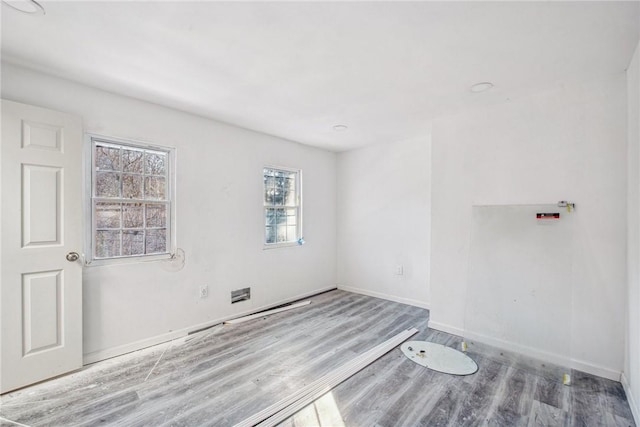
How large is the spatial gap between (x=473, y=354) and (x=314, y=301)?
2.22m

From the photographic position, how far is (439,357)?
2559 mm

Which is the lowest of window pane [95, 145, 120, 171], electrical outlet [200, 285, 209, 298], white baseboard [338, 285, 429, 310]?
white baseboard [338, 285, 429, 310]

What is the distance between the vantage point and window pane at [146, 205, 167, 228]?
2867mm

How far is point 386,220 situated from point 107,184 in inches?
140

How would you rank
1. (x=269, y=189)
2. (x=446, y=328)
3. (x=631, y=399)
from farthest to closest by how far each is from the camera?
1. (x=269, y=189)
2. (x=446, y=328)
3. (x=631, y=399)

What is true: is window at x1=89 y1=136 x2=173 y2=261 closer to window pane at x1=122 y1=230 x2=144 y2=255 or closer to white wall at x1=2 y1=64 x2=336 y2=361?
window pane at x1=122 y1=230 x2=144 y2=255

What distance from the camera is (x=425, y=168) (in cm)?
395

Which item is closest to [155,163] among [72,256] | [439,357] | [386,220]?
[72,256]

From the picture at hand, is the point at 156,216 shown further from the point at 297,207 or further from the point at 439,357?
the point at 439,357

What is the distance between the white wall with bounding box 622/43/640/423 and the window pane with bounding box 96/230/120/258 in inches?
163

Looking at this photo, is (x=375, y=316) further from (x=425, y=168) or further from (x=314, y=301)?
(x=425, y=168)

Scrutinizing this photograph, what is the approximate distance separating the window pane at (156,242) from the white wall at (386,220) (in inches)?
114

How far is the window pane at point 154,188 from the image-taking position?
2857 mm

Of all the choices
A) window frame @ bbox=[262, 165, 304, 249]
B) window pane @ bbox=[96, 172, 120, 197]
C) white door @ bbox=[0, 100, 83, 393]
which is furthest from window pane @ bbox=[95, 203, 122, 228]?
window frame @ bbox=[262, 165, 304, 249]
